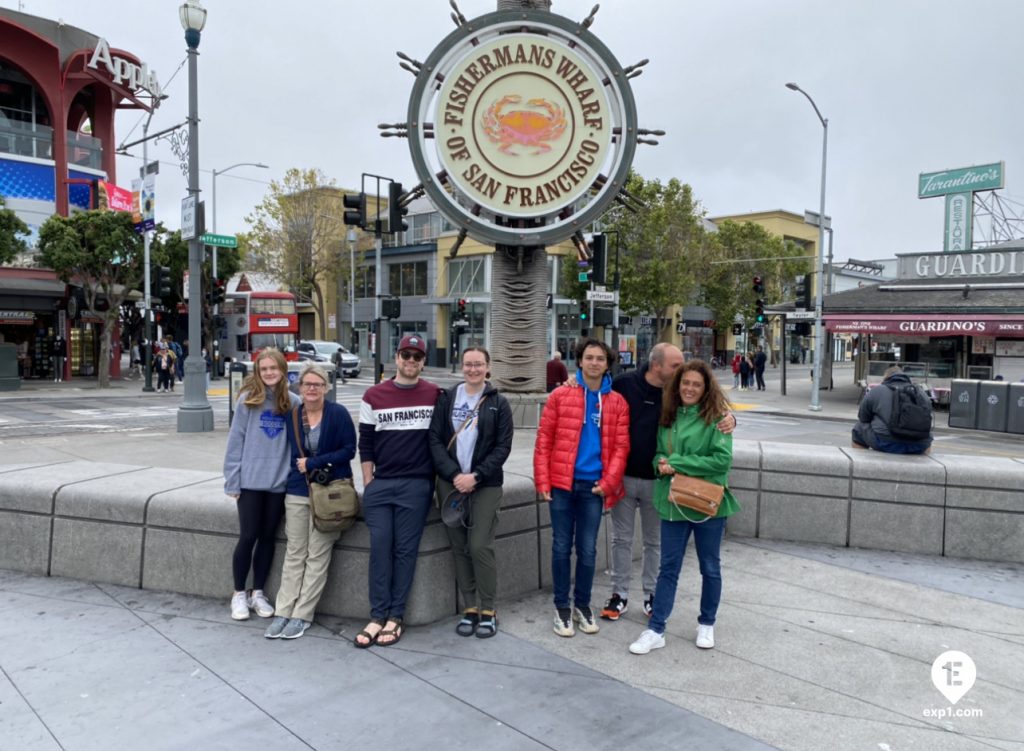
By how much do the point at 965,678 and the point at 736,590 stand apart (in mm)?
1710

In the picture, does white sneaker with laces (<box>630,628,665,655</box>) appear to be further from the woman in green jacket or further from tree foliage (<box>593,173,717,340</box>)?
tree foliage (<box>593,173,717,340</box>)

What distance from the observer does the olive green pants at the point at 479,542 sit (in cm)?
477

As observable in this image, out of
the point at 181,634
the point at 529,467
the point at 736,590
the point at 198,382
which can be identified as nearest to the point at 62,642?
the point at 181,634

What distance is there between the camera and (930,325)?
79.5ft

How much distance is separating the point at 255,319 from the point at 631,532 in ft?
120

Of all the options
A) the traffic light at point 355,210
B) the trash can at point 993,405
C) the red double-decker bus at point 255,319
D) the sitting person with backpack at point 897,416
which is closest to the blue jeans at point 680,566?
the sitting person with backpack at point 897,416

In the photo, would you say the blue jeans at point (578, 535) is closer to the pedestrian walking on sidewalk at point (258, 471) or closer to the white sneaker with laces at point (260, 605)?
the pedestrian walking on sidewalk at point (258, 471)

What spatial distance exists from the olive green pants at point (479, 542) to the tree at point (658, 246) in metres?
36.0

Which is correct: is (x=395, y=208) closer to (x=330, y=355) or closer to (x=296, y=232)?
(x=330, y=355)

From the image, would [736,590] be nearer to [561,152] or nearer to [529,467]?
[529,467]

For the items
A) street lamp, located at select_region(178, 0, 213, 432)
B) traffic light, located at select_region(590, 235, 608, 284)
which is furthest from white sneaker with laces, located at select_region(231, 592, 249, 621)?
traffic light, located at select_region(590, 235, 608, 284)

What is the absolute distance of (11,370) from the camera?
2603cm

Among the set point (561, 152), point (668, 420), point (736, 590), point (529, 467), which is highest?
point (561, 152)

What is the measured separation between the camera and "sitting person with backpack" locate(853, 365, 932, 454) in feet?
21.9
